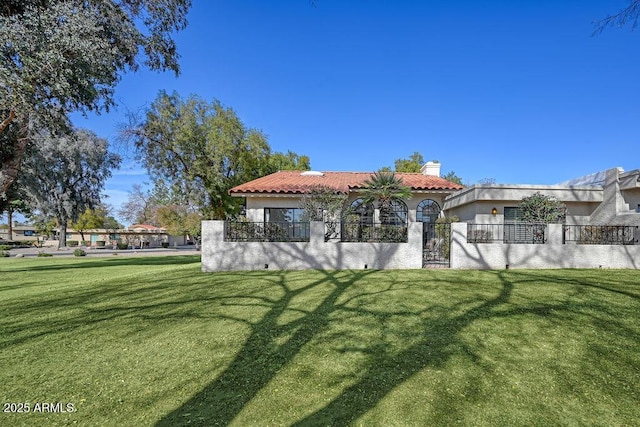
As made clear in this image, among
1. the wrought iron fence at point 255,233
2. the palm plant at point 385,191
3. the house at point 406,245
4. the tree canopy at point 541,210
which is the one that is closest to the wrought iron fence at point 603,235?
the house at point 406,245

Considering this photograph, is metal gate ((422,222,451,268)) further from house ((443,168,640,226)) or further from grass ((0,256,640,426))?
house ((443,168,640,226))

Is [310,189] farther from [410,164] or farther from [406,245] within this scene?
[410,164]

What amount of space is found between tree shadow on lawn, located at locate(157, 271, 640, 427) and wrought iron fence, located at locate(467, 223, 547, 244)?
16.8ft

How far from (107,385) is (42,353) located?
1.87 metres

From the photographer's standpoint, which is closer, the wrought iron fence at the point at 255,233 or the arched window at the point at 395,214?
the wrought iron fence at the point at 255,233

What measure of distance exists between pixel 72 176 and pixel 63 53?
39.6 m

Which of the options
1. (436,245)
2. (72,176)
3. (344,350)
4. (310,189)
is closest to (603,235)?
(436,245)

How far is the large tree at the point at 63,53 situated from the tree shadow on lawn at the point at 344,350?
1024cm

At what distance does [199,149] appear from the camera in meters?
20.7

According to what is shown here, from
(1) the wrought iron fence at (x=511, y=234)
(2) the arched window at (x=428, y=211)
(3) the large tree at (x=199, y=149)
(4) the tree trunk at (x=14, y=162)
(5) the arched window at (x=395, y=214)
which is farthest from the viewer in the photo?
(3) the large tree at (x=199, y=149)

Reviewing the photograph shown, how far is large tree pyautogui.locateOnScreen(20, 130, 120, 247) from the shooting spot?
37.0 metres

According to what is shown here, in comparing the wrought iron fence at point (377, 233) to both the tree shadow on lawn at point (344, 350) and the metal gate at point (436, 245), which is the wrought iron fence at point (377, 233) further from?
the tree shadow on lawn at point (344, 350)

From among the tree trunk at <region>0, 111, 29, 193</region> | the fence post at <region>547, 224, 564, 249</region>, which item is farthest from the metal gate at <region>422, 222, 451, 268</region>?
the tree trunk at <region>0, 111, 29, 193</region>

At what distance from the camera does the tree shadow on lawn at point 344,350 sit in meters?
3.10
